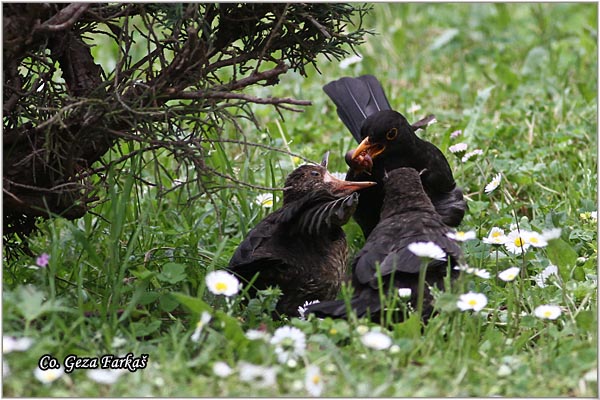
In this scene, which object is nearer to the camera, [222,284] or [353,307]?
[222,284]

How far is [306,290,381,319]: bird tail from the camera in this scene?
361 centimetres

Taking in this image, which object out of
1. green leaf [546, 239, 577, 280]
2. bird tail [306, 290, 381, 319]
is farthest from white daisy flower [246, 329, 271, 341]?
green leaf [546, 239, 577, 280]

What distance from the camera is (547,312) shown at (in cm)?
367

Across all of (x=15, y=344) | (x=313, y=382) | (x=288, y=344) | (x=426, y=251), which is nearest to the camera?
(x=313, y=382)

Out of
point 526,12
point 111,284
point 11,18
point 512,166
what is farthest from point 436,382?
point 526,12

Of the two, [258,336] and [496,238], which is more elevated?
[496,238]

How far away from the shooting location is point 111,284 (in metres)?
3.90

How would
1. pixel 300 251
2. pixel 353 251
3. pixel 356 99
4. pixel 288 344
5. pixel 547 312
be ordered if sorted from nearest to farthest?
pixel 288 344 < pixel 547 312 < pixel 300 251 < pixel 353 251 < pixel 356 99

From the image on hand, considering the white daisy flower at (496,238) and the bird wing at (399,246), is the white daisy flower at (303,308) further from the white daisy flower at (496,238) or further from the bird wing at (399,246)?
the white daisy flower at (496,238)

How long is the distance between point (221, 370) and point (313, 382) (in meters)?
0.31

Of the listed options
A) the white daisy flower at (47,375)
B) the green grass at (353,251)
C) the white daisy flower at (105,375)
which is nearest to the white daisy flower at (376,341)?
the green grass at (353,251)

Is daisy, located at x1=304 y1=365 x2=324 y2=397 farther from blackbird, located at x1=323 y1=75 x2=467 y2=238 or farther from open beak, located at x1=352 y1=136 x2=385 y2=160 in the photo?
open beak, located at x1=352 y1=136 x2=385 y2=160

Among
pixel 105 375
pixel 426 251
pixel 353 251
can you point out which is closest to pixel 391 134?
pixel 353 251

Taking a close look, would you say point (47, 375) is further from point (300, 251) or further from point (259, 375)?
point (300, 251)
